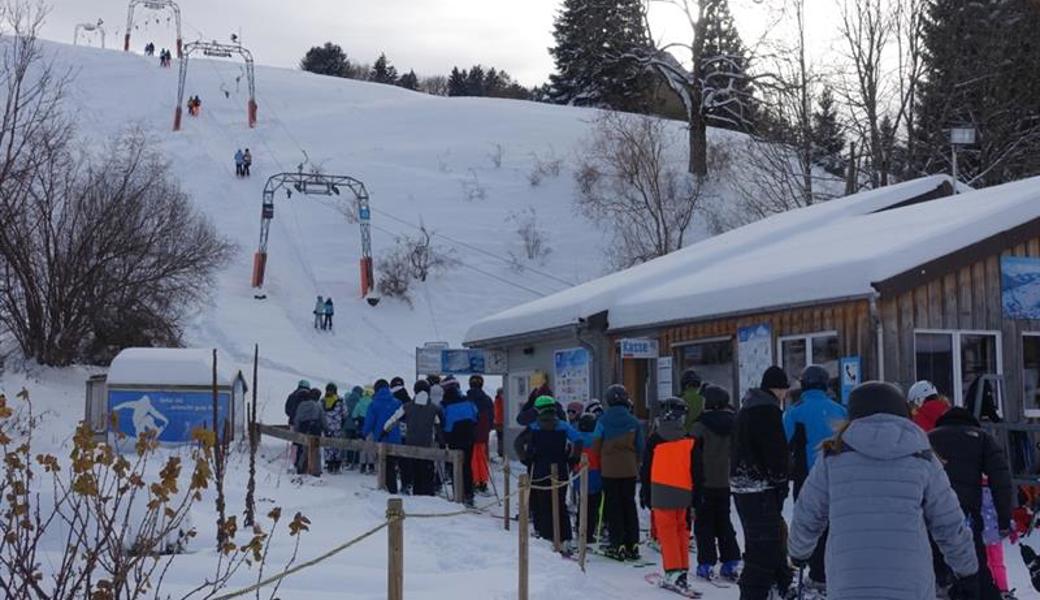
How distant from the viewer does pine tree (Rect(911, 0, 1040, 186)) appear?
109 feet

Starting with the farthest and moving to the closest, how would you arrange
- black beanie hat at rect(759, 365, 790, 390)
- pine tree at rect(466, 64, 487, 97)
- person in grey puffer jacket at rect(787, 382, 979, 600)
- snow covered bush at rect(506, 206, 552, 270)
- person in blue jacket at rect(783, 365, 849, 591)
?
pine tree at rect(466, 64, 487, 97) < snow covered bush at rect(506, 206, 552, 270) < person in blue jacket at rect(783, 365, 849, 591) < black beanie hat at rect(759, 365, 790, 390) < person in grey puffer jacket at rect(787, 382, 979, 600)

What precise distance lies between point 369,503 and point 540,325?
7054 mm

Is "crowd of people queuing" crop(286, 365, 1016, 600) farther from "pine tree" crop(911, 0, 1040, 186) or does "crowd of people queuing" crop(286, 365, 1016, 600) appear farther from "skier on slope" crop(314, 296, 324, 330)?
"pine tree" crop(911, 0, 1040, 186)

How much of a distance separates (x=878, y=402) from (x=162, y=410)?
16.4 meters

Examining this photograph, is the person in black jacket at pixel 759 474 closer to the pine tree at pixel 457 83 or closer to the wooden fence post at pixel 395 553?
the wooden fence post at pixel 395 553

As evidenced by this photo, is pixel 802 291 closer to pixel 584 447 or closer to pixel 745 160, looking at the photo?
pixel 584 447

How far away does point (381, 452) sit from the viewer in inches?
648

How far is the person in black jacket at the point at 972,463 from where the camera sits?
334 inches

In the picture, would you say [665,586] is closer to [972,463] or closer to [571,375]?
[972,463]

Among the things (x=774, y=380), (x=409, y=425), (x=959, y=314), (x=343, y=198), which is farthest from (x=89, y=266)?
(x=343, y=198)

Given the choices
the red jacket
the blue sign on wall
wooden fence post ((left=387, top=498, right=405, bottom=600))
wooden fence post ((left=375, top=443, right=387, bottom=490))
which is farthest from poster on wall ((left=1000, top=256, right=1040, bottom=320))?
the blue sign on wall

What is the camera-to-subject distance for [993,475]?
851cm

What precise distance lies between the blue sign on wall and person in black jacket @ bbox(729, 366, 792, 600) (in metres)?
12.7

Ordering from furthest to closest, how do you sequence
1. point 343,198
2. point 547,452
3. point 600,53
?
point 343,198 < point 600,53 < point 547,452
